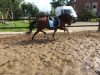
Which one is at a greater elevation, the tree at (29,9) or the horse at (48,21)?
the horse at (48,21)

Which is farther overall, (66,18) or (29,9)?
(29,9)

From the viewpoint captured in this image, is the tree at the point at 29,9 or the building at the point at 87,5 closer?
the building at the point at 87,5

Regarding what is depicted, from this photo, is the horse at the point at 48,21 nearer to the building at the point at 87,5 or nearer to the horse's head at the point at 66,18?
the horse's head at the point at 66,18

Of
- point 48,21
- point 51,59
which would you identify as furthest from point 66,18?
point 51,59

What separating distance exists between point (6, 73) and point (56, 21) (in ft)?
27.0

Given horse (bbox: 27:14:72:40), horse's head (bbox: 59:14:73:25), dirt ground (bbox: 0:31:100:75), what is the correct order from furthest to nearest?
1. horse's head (bbox: 59:14:73:25)
2. horse (bbox: 27:14:72:40)
3. dirt ground (bbox: 0:31:100:75)

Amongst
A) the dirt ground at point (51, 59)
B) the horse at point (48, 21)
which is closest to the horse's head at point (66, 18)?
the horse at point (48, 21)

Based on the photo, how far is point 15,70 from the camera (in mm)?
9391

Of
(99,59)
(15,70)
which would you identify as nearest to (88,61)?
(99,59)

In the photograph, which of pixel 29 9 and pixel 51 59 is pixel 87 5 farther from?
pixel 51 59

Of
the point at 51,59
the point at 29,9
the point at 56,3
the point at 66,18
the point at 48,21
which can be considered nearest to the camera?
the point at 51,59

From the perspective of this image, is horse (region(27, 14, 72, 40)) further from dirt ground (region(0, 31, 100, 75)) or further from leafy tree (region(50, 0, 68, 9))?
leafy tree (region(50, 0, 68, 9))

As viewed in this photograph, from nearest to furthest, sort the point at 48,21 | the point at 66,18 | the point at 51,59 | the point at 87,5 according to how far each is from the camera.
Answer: the point at 51,59, the point at 48,21, the point at 66,18, the point at 87,5

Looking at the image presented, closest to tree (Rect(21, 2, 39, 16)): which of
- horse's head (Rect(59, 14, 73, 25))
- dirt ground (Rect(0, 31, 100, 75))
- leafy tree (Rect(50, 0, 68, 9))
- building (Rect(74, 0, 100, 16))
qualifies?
leafy tree (Rect(50, 0, 68, 9))
